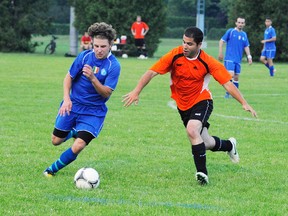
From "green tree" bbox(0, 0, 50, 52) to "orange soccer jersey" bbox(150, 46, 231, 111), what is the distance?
36.3m

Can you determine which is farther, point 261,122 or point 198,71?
point 261,122

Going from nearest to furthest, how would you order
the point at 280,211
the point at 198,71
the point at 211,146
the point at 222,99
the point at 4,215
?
the point at 4,215 → the point at 280,211 → the point at 198,71 → the point at 211,146 → the point at 222,99

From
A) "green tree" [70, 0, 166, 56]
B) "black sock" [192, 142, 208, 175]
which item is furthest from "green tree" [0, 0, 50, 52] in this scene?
"black sock" [192, 142, 208, 175]

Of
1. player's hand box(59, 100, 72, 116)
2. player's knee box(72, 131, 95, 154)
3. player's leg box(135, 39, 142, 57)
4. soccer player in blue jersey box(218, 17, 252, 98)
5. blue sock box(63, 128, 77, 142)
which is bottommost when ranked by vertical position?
player's leg box(135, 39, 142, 57)

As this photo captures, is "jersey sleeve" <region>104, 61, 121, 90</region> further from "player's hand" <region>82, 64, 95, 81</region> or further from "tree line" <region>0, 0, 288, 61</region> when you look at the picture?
"tree line" <region>0, 0, 288, 61</region>

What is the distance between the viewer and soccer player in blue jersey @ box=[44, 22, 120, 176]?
7832mm

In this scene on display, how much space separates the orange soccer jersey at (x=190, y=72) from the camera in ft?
26.0

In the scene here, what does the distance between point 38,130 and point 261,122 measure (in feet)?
13.7

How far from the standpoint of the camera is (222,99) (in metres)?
17.8

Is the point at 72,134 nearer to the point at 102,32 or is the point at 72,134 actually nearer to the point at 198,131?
the point at 102,32

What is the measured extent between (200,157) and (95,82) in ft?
4.35

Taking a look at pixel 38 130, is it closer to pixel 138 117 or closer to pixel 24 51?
pixel 138 117

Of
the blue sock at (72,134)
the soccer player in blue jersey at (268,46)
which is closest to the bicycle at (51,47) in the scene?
the soccer player in blue jersey at (268,46)

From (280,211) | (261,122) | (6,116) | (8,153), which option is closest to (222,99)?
(261,122)
